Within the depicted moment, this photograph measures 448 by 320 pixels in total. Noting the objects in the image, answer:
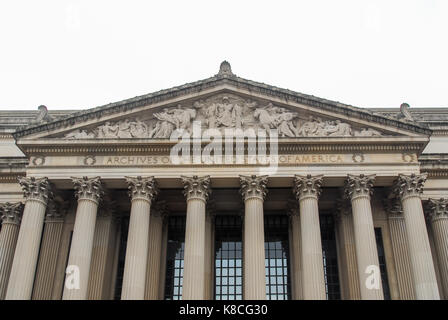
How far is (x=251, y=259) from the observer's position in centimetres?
3141

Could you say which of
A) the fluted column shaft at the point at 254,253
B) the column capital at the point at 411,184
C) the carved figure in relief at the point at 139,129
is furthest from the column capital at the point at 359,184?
the carved figure in relief at the point at 139,129

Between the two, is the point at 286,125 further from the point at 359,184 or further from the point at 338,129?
the point at 359,184

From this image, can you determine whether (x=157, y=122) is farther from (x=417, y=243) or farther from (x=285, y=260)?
(x=417, y=243)

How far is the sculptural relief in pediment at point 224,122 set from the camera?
115ft

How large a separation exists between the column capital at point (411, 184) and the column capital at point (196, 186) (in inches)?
501

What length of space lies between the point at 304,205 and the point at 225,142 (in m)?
6.74

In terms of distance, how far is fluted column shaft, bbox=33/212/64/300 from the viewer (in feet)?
114

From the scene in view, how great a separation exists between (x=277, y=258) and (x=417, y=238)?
10065mm

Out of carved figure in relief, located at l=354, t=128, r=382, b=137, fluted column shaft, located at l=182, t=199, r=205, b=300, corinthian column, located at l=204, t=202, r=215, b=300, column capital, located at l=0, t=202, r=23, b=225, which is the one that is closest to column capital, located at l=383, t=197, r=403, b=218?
carved figure in relief, located at l=354, t=128, r=382, b=137

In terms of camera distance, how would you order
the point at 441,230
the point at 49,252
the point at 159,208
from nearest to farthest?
the point at 49,252 → the point at 441,230 → the point at 159,208

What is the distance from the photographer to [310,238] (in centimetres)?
3188

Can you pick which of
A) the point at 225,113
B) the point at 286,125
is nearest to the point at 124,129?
the point at 225,113
